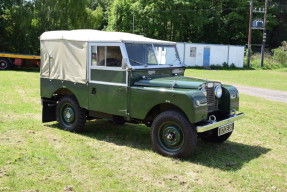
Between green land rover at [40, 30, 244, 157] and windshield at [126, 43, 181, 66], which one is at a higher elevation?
windshield at [126, 43, 181, 66]

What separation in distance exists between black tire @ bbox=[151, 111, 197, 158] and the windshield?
1334 mm

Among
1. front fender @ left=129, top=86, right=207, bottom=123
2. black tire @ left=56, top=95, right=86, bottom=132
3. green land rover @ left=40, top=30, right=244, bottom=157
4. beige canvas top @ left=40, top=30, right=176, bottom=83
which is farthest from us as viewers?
black tire @ left=56, top=95, right=86, bottom=132

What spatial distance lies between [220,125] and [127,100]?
6.34ft

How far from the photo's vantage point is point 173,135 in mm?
6551

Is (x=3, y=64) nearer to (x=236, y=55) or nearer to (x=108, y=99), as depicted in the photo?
(x=108, y=99)

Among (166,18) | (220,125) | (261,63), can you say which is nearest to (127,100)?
(220,125)

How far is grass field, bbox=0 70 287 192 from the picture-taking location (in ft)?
17.4

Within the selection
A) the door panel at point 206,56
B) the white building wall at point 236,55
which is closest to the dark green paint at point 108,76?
the door panel at point 206,56

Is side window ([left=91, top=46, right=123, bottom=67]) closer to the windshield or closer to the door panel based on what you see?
the windshield

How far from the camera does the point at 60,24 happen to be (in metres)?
30.3

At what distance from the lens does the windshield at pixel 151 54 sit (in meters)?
7.22

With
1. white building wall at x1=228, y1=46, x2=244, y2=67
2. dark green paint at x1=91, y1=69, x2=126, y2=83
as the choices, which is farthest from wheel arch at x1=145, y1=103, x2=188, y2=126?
white building wall at x1=228, y1=46, x2=244, y2=67

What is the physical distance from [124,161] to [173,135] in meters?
1.05

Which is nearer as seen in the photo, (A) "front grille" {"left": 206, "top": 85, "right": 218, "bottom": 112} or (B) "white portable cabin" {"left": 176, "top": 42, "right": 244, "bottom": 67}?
(A) "front grille" {"left": 206, "top": 85, "right": 218, "bottom": 112}
